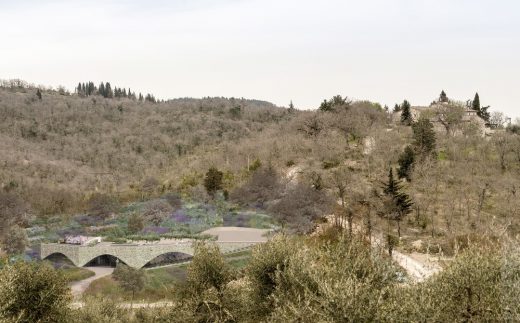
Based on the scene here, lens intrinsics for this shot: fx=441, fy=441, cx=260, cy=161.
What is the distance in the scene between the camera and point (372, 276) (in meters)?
20.9

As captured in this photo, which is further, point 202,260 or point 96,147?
point 96,147

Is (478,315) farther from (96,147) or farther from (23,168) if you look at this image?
(96,147)

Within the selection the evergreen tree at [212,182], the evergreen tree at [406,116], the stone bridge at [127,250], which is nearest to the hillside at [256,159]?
the evergreen tree at [212,182]

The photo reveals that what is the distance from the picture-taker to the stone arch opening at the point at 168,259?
171 ft

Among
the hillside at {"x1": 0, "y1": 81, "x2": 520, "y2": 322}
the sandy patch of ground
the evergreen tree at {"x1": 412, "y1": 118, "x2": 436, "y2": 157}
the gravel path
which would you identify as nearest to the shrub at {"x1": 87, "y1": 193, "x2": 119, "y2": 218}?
the hillside at {"x1": 0, "y1": 81, "x2": 520, "y2": 322}

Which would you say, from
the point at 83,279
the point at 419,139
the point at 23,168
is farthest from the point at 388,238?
the point at 23,168

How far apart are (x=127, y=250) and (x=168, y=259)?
5073 mm

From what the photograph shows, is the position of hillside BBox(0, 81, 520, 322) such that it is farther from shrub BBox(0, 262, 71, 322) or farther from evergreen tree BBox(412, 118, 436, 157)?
evergreen tree BBox(412, 118, 436, 157)

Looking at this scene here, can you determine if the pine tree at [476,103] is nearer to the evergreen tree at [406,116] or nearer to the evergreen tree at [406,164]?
the evergreen tree at [406,116]

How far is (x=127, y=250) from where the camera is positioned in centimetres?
5306

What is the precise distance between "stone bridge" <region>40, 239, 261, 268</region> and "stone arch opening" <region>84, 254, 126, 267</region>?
3.21 feet

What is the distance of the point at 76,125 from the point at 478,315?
152737 millimetres

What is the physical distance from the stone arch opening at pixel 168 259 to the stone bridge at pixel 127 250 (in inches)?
23.6

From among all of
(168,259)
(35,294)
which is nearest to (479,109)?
(168,259)
